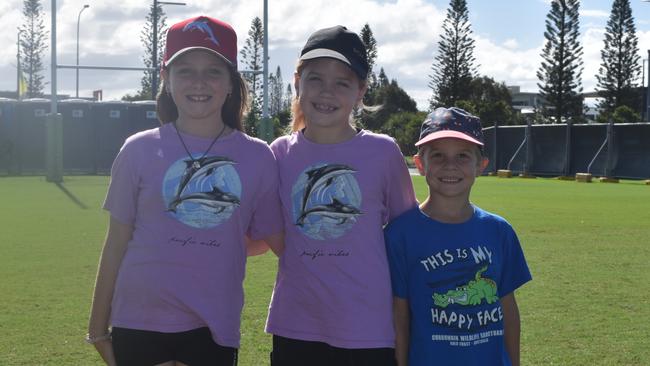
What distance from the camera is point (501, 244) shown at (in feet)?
10.1

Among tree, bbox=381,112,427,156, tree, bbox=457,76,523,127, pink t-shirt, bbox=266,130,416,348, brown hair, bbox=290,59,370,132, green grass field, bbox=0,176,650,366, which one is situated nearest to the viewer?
pink t-shirt, bbox=266,130,416,348

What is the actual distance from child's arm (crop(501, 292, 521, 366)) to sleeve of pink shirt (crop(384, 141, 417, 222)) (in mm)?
501

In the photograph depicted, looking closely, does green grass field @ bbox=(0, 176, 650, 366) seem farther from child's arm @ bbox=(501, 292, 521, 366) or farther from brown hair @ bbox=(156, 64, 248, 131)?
brown hair @ bbox=(156, 64, 248, 131)

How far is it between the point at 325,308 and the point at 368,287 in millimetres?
164

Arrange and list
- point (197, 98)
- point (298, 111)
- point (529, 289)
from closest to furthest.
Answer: point (197, 98)
point (298, 111)
point (529, 289)

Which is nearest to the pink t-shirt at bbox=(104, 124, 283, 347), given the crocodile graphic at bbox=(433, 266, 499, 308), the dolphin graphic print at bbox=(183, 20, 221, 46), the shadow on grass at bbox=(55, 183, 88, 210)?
the dolphin graphic print at bbox=(183, 20, 221, 46)

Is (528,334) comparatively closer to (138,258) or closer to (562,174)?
(138,258)

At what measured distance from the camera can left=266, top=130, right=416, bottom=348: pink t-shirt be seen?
291 cm

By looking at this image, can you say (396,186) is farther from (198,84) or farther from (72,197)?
(72,197)

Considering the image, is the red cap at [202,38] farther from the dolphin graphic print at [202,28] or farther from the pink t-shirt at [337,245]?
the pink t-shirt at [337,245]

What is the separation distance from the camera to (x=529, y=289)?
688 cm

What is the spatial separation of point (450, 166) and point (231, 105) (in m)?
0.83

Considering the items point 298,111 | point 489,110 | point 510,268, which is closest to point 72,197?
point 298,111

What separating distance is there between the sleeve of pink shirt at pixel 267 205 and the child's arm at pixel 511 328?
34.1 inches
